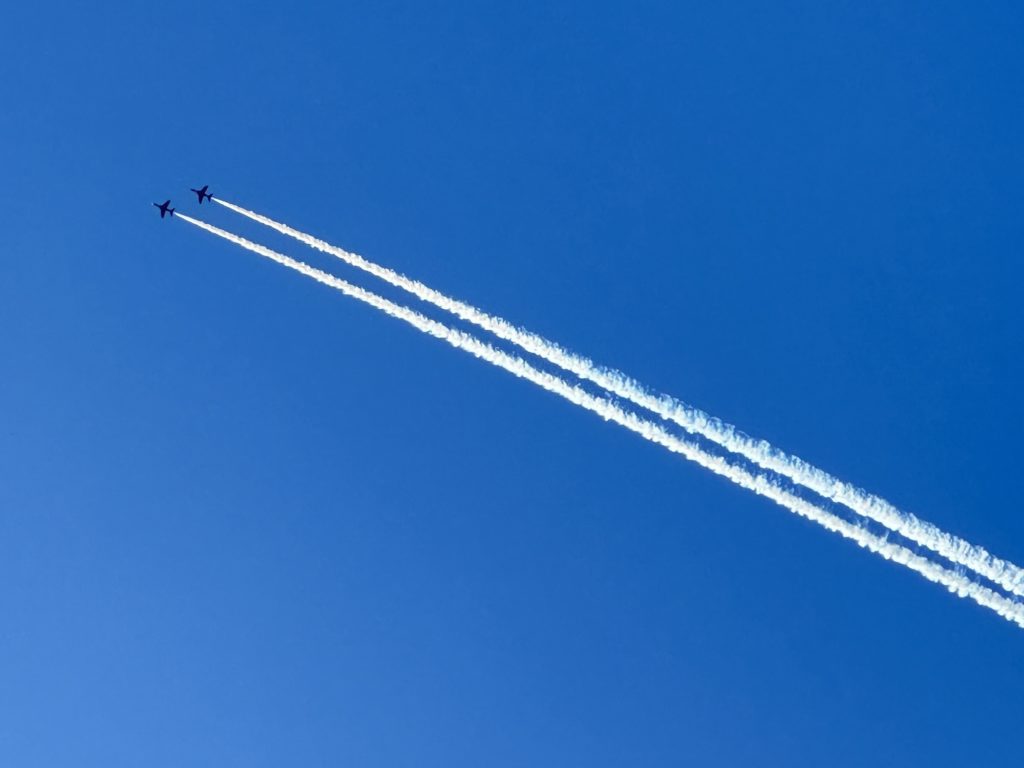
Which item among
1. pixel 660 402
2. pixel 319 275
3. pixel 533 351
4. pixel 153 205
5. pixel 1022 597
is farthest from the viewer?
pixel 153 205

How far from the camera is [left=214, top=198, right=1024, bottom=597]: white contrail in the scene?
94.6ft

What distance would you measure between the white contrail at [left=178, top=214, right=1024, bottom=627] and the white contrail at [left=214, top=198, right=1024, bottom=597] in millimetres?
518

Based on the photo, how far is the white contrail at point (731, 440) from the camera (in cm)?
2884

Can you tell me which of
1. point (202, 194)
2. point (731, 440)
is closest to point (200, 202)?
point (202, 194)

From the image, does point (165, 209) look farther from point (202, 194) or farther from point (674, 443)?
point (674, 443)

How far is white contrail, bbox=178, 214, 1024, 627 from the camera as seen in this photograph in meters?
29.0

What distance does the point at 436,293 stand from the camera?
119 feet

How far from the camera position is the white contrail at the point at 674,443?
28984 millimetres

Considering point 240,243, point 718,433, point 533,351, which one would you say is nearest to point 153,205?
point 240,243

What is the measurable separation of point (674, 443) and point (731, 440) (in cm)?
198

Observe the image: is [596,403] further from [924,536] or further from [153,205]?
[153,205]

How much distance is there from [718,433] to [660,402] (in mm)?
2331

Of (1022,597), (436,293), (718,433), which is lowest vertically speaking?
(1022,597)

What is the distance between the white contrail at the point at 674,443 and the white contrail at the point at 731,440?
52 cm
